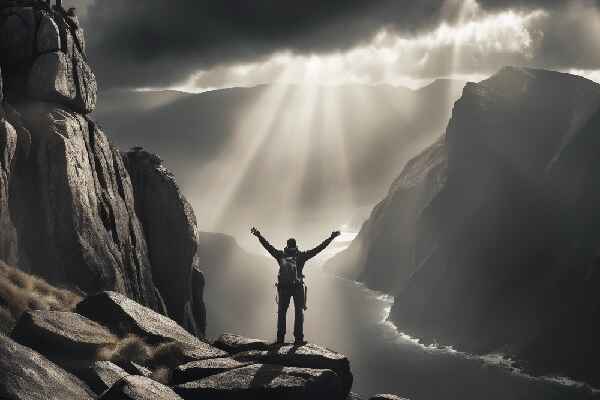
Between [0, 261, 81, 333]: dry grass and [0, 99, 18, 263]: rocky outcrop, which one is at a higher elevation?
[0, 99, 18, 263]: rocky outcrop

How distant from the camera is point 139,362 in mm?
21797

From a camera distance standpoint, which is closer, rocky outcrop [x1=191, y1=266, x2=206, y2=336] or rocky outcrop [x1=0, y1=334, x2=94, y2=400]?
rocky outcrop [x1=0, y1=334, x2=94, y2=400]

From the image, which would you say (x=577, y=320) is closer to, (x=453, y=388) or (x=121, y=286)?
(x=453, y=388)

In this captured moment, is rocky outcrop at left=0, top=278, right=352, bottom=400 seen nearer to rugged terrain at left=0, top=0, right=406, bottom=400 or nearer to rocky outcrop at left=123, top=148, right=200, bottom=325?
rugged terrain at left=0, top=0, right=406, bottom=400

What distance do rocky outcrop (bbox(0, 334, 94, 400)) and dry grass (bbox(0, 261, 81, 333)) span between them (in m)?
5.94

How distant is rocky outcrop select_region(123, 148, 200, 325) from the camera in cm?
5347

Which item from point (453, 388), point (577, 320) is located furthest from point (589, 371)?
point (453, 388)

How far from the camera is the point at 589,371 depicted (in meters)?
173

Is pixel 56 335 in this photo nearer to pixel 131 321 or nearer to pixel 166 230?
pixel 131 321

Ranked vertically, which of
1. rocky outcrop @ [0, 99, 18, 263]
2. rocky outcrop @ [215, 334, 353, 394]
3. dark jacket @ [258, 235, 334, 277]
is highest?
rocky outcrop @ [0, 99, 18, 263]

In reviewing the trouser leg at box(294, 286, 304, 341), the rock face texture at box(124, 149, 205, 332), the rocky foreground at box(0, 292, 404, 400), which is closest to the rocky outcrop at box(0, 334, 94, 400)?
the rocky foreground at box(0, 292, 404, 400)

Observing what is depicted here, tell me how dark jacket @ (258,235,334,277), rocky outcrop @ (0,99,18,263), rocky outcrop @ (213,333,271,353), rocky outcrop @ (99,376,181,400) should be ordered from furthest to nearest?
rocky outcrop @ (0,99,18,263)
dark jacket @ (258,235,334,277)
rocky outcrop @ (213,333,271,353)
rocky outcrop @ (99,376,181,400)

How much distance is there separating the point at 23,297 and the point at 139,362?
6.01 metres

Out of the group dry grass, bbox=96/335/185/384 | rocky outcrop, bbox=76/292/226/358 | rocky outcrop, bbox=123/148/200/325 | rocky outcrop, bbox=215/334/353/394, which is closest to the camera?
dry grass, bbox=96/335/185/384
